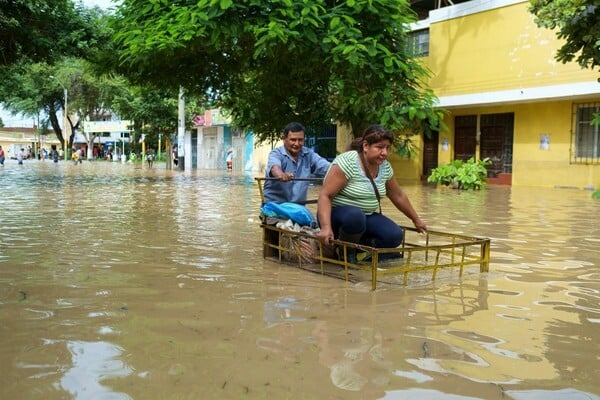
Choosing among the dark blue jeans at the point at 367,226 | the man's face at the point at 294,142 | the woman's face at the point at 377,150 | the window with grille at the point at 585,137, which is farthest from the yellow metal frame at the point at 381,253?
the window with grille at the point at 585,137

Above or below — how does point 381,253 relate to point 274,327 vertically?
above

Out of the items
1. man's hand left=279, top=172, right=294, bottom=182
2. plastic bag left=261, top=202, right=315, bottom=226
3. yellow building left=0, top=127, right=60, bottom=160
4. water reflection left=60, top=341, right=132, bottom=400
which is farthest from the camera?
yellow building left=0, top=127, right=60, bottom=160

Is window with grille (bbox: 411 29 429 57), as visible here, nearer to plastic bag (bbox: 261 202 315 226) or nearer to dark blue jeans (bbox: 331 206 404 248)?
plastic bag (bbox: 261 202 315 226)

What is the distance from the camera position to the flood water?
2633 mm

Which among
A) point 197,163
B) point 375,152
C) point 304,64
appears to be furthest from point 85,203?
point 197,163

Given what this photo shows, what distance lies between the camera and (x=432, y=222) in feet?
30.8

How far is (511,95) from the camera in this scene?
65.4 ft

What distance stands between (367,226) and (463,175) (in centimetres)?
1463

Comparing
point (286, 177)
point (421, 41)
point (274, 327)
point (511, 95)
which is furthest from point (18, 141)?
point (274, 327)

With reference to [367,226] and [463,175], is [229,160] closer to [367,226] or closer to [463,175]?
[463,175]

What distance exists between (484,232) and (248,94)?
13233 mm

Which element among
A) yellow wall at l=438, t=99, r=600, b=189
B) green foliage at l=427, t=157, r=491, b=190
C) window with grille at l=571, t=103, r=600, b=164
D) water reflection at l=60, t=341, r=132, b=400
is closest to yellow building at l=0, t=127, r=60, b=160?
green foliage at l=427, t=157, r=491, b=190

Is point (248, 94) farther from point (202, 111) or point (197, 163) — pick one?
point (197, 163)

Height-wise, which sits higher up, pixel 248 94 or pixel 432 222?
pixel 248 94
